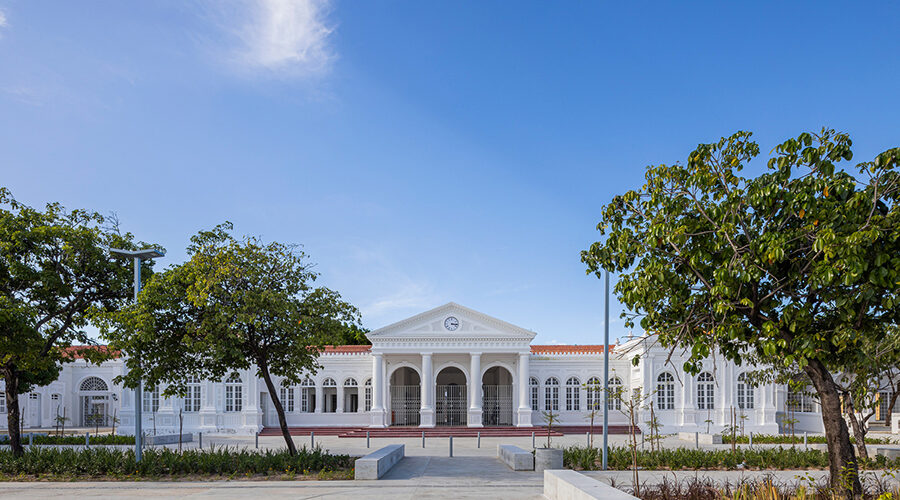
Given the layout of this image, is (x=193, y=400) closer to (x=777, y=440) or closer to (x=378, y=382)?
(x=378, y=382)

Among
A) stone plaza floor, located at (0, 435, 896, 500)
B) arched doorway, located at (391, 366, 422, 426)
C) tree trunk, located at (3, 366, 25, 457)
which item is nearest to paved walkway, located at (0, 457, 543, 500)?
stone plaza floor, located at (0, 435, 896, 500)

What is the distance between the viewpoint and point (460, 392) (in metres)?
38.6

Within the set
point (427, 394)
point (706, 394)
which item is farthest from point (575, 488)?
point (706, 394)

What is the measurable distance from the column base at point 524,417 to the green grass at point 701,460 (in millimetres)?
17206

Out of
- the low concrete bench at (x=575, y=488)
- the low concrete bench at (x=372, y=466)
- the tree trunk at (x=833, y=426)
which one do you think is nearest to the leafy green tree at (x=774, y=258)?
the tree trunk at (x=833, y=426)

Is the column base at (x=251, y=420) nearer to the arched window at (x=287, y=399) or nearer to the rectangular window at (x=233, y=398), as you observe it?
the rectangular window at (x=233, y=398)

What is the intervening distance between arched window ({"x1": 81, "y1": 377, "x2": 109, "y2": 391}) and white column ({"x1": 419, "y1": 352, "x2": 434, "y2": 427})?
2011cm

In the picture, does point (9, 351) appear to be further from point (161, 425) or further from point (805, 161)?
point (161, 425)

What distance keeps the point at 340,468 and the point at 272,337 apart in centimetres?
366

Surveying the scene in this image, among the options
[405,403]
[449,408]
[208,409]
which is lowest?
[449,408]

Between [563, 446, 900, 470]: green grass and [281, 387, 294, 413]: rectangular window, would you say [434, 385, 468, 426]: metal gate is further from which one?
[563, 446, 900, 470]: green grass

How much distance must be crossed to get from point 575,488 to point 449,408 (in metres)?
29.5

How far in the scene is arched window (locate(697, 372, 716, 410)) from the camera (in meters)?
37.1

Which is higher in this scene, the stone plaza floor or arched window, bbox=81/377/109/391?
the stone plaza floor
